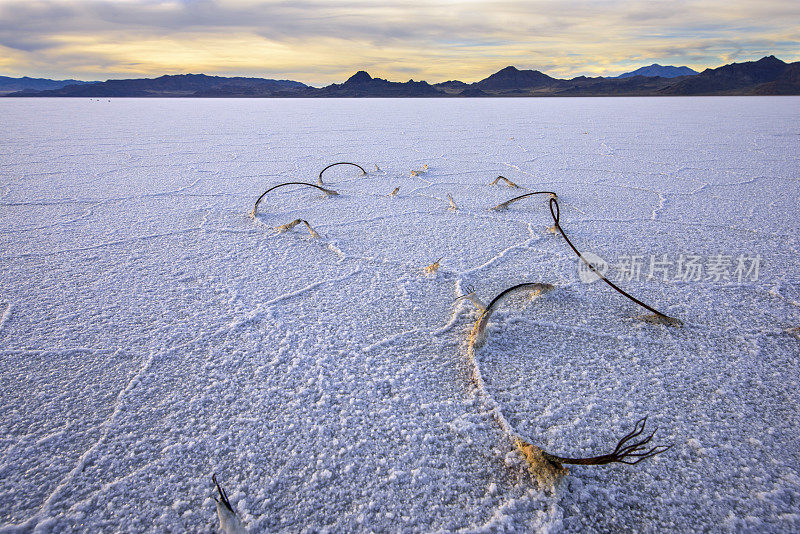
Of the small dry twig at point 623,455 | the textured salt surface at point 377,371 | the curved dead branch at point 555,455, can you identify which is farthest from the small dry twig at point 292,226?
the small dry twig at point 623,455

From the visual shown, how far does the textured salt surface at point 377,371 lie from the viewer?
61cm

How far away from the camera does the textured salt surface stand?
606 mm

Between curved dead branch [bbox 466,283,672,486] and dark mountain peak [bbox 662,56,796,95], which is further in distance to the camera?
dark mountain peak [bbox 662,56,796,95]

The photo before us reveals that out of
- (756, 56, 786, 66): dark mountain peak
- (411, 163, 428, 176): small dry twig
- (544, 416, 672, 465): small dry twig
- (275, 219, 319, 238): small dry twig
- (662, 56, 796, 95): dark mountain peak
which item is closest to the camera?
(544, 416, 672, 465): small dry twig

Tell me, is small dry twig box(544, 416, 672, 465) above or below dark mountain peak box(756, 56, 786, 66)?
below

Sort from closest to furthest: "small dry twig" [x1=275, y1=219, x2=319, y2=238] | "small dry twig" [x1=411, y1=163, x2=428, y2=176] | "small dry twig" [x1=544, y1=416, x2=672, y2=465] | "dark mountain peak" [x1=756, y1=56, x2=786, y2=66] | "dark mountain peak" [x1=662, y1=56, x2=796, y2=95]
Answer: "small dry twig" [x1=544, y1=416, x2=672, y2=465]
"small dry twig" [x1=275, y1=219, x2=319, y2=238]
"small dry twig" [x1=411, y1=163, x2=428, y2=176]
"dark mountain peak" [x1=662, y1=56, x2=796, y2=95]
"dark mountain peak" [x1=756, y1=56, x2=786, y2=66]

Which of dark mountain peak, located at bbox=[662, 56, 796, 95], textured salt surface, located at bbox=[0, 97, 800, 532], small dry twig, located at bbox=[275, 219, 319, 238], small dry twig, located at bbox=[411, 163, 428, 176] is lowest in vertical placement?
textured salt surface, located at bbox=[0, 97, 800, 532]

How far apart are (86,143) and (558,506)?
5.28 metres

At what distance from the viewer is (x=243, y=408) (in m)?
0.78

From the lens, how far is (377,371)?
0.87 meters

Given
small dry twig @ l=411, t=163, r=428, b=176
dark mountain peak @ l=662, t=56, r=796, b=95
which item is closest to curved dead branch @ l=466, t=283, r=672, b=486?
small dry twig @ l=411, t=163, r=428, b=176

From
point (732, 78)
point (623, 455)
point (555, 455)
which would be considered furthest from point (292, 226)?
point (732, 78)

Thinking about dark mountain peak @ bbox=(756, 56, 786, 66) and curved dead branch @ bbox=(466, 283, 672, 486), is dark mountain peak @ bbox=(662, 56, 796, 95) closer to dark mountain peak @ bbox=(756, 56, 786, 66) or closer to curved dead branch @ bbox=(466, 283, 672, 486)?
dark mountain peak @ bbox=(756, 56, 786, 66)

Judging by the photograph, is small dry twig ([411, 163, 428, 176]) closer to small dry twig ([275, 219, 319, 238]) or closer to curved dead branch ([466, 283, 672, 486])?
small dry twig ([275, 219, 319, 238])
